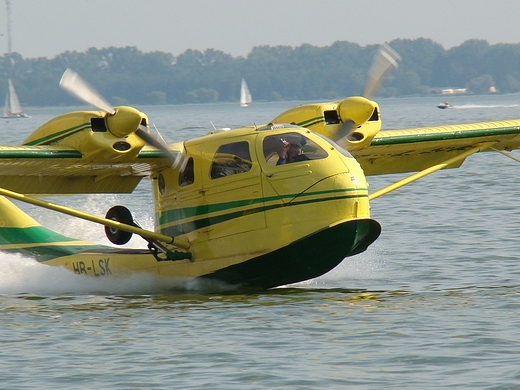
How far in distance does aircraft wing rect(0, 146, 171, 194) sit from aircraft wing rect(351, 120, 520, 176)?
3.55 m

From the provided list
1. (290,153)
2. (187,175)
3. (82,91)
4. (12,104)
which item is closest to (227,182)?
(187,175)

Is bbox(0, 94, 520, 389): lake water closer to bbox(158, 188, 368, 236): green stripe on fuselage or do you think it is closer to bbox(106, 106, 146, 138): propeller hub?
bbox(158, 188, 368, 236): green stripe on fuselage

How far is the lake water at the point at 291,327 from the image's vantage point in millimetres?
9484

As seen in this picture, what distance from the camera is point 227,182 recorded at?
14.2m

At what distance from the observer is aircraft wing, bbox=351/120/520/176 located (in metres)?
16.6

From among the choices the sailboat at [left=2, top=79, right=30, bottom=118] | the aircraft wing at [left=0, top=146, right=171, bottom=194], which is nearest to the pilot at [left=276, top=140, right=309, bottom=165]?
the aircraft wing at [left=0, top=146, right=171, bottom=194]

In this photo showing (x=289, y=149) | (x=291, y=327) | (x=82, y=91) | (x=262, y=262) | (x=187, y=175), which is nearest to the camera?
(x=291, y=327)

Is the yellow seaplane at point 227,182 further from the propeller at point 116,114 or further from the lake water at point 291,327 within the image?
the lake water at point 291,327

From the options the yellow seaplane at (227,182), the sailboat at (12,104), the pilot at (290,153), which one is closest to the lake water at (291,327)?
the yellow seaplane at (227,182)

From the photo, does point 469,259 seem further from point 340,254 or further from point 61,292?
point 61,292

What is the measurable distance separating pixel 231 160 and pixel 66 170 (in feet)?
9.30

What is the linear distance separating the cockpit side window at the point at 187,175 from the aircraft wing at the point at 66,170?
Result: 31cm

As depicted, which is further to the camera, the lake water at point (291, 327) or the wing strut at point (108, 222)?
the wing strut at point (108, 222)

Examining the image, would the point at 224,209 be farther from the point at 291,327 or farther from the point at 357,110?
the point at 291,327
